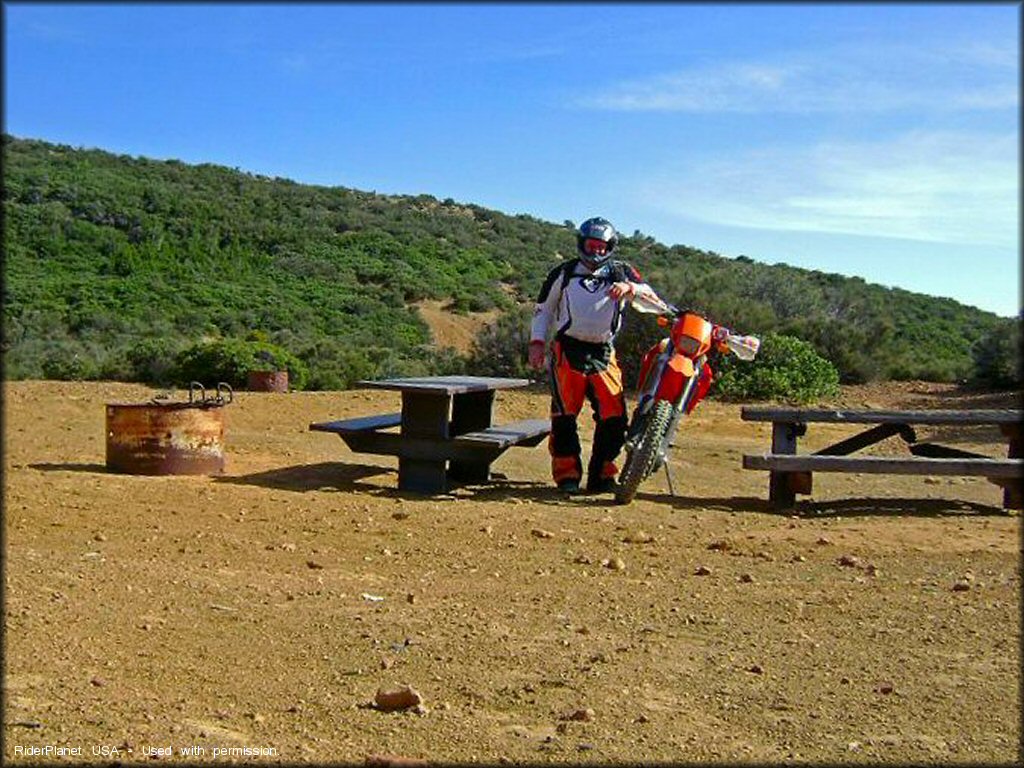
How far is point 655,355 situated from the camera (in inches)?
322

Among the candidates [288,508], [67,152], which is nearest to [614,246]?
[288,508]

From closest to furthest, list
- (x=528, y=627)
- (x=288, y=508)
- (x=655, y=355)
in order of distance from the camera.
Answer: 1. (x=528, y=627)
2. (x=288, y=508)
3. (x=655, y=355)

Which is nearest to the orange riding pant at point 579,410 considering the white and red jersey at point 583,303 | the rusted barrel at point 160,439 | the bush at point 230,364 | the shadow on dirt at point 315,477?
the white and red jersey at point 583,303

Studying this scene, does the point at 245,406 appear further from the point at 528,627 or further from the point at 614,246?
the point at 528,627

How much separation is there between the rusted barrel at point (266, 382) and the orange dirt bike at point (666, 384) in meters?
7.40

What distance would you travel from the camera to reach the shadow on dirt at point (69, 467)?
327 inches

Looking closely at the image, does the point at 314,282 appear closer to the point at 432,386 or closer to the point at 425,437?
the point at 425,437

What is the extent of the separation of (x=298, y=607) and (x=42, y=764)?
1757 millimetres

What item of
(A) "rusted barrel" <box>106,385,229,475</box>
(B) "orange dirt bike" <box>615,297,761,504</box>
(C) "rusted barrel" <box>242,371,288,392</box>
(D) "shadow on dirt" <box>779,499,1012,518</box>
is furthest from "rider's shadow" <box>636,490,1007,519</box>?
(C) "rusted barrel" <box>242,371,288,392</box>

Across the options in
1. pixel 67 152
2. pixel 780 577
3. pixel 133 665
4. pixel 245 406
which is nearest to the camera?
pixel 133 665

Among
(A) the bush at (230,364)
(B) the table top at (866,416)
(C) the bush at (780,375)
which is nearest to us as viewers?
(B) the table top at (866,416)

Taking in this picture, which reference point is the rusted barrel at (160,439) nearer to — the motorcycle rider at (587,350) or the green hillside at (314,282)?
the motorcycle rider at (587,350)

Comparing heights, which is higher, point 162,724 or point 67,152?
point 67,152

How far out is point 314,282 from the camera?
1467 inches
